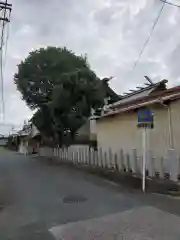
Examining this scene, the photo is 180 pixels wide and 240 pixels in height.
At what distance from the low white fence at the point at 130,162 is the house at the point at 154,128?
84 cm

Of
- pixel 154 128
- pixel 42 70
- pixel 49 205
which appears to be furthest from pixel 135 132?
pixel 42 70

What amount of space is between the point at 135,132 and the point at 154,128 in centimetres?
182

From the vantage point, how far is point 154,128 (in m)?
14.3

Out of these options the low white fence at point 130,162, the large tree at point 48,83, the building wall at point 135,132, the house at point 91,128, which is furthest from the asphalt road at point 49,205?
the house at point 91,128

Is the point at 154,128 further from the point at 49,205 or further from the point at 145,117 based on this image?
the point at 49,205

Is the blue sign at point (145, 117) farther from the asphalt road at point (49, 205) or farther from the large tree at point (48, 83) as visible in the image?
the large tree at point (48, 83)

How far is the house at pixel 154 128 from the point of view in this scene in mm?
12828

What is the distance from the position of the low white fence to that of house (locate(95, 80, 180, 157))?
0.84 meters

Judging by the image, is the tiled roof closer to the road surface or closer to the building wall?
the building wall

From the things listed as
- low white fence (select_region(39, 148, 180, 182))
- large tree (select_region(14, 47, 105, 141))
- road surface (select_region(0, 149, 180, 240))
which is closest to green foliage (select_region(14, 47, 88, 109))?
large tree (select_region(14, 47, 105, 141))

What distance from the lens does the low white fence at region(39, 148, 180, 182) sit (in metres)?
11.0

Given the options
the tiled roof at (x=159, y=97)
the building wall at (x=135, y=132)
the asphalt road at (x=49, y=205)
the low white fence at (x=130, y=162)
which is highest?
the tiled roof at (x=159, y=97)

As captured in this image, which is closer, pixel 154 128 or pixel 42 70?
pixel 154 128

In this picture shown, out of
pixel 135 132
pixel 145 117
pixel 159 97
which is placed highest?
pixel 159 97
